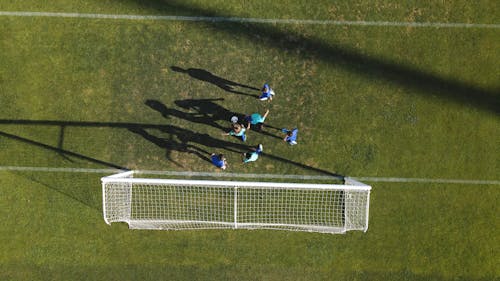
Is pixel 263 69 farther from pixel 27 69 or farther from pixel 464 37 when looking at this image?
pixel 27 69

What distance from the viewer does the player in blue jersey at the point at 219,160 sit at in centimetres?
674

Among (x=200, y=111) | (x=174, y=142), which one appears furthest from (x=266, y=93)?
(x=174, y=142)

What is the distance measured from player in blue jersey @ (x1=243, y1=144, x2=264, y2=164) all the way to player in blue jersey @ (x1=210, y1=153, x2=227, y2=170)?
0.43 metres

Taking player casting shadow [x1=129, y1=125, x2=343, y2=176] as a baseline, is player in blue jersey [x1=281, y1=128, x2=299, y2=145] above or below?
above

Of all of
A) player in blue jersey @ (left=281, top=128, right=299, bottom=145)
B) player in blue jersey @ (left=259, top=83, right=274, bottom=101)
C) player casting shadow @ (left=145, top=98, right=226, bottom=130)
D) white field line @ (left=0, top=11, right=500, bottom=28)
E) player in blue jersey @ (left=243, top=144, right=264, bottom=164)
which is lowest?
player in blue jersey @ (left=243, top=144, right=264, bottom=164)

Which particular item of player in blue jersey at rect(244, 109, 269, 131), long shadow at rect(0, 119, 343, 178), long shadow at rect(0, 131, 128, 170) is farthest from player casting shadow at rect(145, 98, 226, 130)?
long shadow at rect(0, 131, 128, 170)

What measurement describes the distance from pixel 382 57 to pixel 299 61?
1.70 metres

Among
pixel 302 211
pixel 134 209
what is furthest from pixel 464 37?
pixel 134 209

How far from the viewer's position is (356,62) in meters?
6.99

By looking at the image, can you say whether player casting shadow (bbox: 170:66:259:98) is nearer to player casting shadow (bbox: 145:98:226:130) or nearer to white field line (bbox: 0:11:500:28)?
player casting shadow (bbox: 145:98:226:130)

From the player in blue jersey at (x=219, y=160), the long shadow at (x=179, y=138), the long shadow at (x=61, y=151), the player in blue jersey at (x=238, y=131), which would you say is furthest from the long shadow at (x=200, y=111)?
the long shadow at (x=61, y=151)

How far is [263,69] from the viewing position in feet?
23.0

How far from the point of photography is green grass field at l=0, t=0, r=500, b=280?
6.96 m

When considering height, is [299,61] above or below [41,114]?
above
